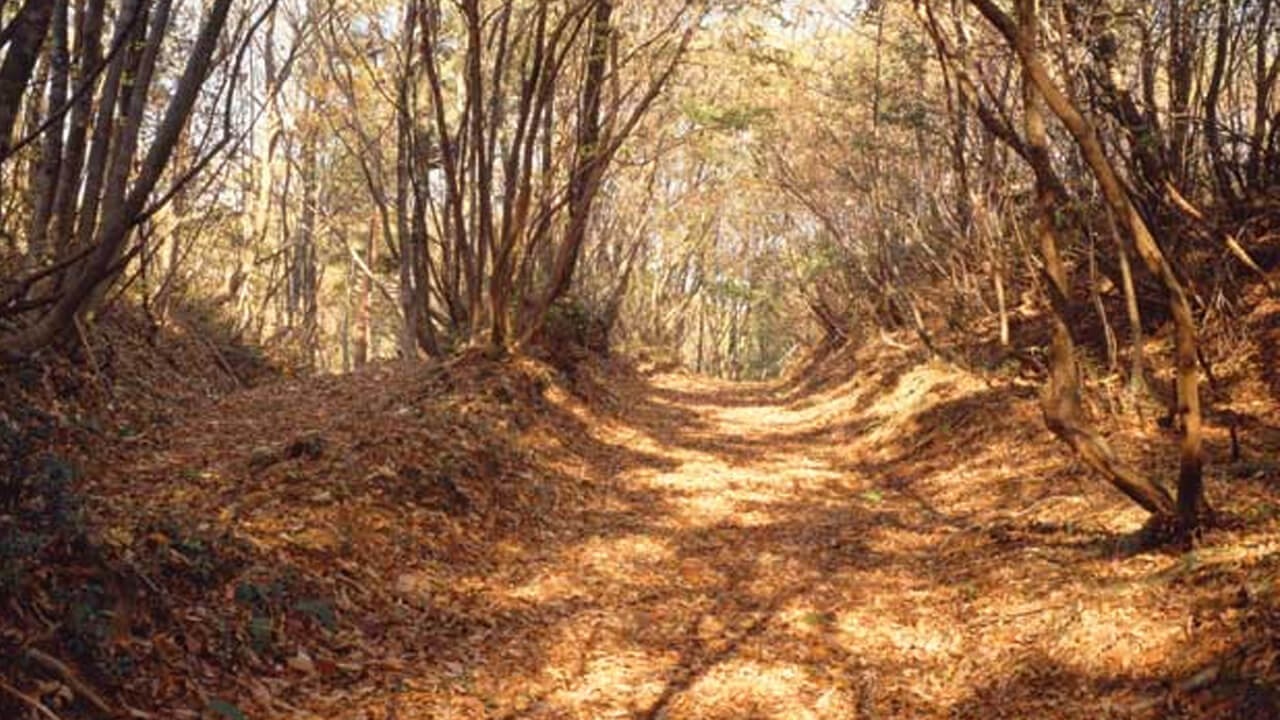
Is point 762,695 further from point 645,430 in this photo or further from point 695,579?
point 645,430

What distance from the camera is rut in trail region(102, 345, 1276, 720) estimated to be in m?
5.04

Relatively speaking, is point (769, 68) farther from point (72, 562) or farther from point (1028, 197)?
point (72, 562)

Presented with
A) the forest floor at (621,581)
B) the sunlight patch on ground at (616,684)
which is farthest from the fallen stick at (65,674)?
the sunlight patch on ground at (616,684)

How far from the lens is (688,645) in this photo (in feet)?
19.6

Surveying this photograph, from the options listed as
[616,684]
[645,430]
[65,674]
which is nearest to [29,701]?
[65,674]

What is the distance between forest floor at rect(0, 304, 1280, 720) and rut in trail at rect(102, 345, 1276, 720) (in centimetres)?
2

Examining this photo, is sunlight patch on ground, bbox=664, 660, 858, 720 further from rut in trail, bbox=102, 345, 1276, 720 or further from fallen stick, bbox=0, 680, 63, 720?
fallen stick, bbox=0, 680, 63, 720

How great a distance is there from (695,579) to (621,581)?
59cm

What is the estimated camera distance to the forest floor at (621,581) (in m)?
4.61

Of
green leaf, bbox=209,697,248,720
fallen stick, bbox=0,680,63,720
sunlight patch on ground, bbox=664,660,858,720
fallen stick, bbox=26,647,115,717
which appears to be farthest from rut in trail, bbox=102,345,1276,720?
fallen stick, bbox=0,680,63,720

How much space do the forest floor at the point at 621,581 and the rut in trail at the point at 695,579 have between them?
2cm

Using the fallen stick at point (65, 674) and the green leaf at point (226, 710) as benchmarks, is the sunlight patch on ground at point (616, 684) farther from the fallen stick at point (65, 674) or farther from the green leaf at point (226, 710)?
the fallen stick at point (65, 674)

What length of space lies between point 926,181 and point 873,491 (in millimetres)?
7564

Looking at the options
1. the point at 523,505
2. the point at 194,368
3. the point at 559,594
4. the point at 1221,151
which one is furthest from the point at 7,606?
the point at 1221,151
